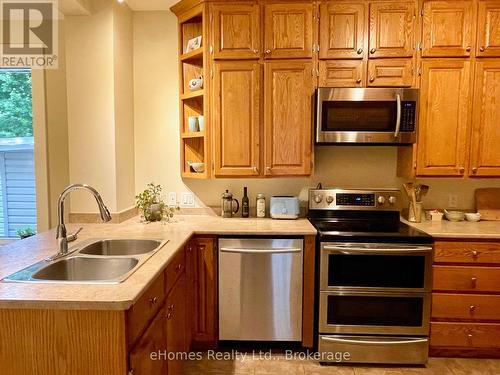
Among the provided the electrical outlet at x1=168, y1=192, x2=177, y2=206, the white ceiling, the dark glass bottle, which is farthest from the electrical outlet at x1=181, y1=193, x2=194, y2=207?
the white ceiling

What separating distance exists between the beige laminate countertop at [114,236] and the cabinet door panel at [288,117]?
0.47 m

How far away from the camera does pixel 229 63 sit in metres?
2.60

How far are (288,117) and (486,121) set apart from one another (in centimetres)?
148

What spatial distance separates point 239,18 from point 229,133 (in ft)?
2.82

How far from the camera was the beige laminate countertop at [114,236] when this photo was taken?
1.21 metres

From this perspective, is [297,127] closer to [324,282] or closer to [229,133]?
[229,133]

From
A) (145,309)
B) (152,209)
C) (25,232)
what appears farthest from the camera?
(25,232)

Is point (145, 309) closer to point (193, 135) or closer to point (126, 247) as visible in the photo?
point (126, 247)

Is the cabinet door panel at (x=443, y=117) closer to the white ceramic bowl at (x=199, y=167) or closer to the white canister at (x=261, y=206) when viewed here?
the white canister at (x=261, y=206)

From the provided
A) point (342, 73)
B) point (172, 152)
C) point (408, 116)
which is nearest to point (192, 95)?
point (172, 152)

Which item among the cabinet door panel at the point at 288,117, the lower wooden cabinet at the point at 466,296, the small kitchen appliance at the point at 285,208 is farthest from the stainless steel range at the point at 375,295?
the cabinet door panel at the point at 288,117

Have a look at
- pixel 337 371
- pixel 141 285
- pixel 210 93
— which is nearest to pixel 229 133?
pixel 210 93

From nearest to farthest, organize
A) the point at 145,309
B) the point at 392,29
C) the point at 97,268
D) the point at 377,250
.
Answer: the point at 145,309, the point at 97,268, the point at 377,250, the point at 392,29

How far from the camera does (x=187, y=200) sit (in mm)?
3066
